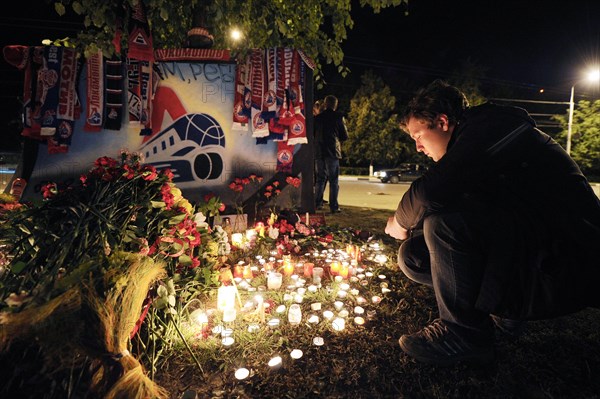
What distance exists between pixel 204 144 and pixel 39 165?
87.8 inches

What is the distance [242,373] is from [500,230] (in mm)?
1484

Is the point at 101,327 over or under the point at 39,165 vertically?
under

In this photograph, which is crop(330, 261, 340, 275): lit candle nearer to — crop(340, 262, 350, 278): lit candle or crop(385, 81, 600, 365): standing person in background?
crop(340, 262, 350, 278): lit candle

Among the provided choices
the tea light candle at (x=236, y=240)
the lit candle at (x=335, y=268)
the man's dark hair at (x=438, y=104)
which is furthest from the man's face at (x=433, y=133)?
the tea light candle at (x=236, y=240)

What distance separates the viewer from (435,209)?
1.72m

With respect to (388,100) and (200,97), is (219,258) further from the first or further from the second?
(388,100)

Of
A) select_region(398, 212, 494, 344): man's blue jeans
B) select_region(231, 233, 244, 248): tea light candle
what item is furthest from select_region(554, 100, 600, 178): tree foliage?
select_region(398, 212, 494, 344): man's blue jeans

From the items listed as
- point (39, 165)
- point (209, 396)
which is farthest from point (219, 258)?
point (39, 165)

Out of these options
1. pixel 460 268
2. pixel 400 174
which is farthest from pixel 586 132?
pixel 460 268

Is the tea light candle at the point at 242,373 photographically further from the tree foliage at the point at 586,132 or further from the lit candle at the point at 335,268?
the tree foliage at the point at 586,132

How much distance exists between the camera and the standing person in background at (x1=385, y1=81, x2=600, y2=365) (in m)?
1.49

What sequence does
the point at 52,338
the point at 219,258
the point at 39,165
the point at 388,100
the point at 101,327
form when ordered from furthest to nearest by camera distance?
the point at 388,100, the point at 39,165, the point at 219,258, the point at 101,327, the point at 52,338

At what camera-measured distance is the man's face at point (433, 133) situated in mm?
1917

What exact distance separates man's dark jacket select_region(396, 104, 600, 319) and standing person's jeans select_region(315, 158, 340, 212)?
189 inches
